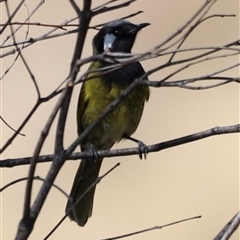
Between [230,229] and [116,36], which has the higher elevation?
[116,36]

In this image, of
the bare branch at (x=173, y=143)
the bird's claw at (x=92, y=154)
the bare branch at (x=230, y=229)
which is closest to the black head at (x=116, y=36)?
the bird's claw at (x=92, y=154)

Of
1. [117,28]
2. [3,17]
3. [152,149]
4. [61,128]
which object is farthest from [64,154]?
[3,17]

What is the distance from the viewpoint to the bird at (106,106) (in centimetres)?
170

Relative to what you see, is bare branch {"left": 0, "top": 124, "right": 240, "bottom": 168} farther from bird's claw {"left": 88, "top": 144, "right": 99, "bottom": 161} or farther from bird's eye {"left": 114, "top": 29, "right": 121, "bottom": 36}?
bird's eye {"left": 114, "top": 29, "right": 121, "bottom": 36}

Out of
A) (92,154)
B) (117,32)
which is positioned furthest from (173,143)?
(117,32)

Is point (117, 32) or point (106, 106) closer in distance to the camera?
point (106, 106)

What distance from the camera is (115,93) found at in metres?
1.69

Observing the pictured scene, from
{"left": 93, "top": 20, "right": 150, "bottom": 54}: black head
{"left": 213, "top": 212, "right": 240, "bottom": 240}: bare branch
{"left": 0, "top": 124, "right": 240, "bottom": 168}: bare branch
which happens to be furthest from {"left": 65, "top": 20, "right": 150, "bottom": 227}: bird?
{"left": 213, "top": 212, "right": 240, "bottom": 240}: bare branch

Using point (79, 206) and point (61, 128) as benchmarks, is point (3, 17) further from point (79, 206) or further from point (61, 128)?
point (61, 128)

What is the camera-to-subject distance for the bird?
5.56ft

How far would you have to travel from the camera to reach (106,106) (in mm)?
1704

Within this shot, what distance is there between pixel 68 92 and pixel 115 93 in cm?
104

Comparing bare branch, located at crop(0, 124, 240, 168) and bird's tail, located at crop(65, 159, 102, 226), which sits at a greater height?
bare branch, located at crop(0, 124, 240, 168)

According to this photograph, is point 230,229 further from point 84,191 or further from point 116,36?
point 116,36
